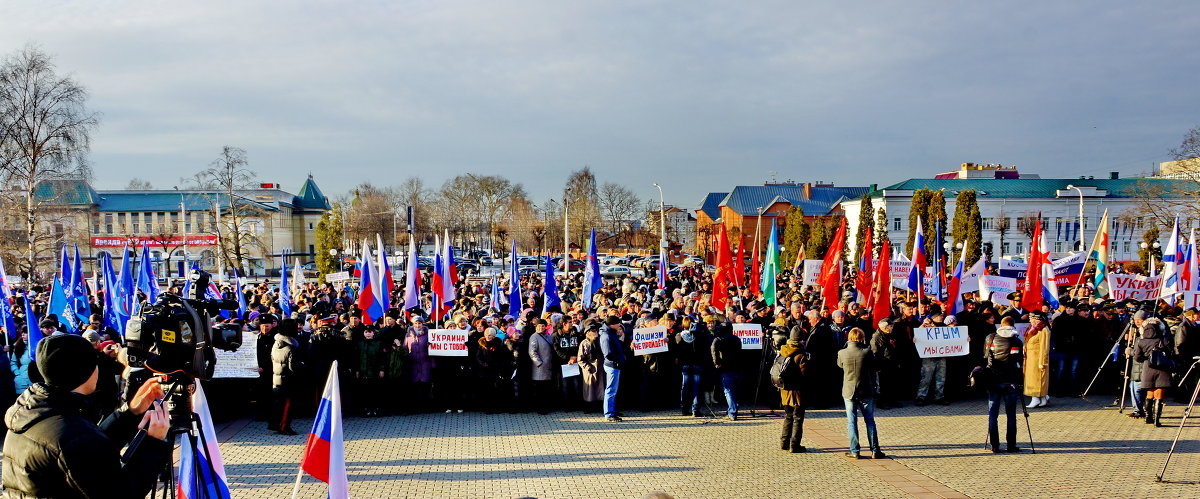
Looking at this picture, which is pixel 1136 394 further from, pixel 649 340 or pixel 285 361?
pixel 285 361

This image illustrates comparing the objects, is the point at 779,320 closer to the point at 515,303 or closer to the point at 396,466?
the point at 396,466

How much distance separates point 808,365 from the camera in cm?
891

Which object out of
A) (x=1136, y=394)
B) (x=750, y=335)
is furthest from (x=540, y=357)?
(x=1136, y=394)

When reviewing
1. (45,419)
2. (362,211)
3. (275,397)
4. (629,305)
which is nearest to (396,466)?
(275,397)

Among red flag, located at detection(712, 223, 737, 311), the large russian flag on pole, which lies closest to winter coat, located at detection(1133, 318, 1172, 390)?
red flag, located at detection(712, 223, 737, 311)

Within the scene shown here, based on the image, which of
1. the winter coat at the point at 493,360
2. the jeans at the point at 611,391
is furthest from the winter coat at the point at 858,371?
the winter coat at the point at 493,360

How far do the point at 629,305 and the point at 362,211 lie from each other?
63529mm

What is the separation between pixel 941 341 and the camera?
1191 centimetres

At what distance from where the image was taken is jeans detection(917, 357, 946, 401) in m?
11.9

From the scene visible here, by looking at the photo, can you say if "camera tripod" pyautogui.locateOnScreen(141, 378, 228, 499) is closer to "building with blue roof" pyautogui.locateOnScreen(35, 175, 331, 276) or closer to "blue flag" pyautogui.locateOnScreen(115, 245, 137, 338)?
"blue flag" pyautogui.locateOnScreen(115, 245, 137, 338)

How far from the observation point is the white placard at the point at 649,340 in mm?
11461

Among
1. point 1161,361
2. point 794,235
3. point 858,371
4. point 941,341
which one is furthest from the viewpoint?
point 794,235

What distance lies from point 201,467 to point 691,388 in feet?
25.0

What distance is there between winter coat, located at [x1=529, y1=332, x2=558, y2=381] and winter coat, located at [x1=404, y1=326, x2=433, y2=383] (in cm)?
154
